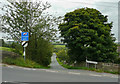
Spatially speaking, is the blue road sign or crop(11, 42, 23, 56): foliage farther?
crop(11, 42, 23, 56): foliage

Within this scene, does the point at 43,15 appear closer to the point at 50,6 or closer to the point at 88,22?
the point at 50,6

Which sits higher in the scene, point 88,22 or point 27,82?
point 88,22

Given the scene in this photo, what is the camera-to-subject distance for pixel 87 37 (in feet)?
57.6

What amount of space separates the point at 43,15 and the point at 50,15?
0.84 metres

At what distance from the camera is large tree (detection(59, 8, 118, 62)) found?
17.8m

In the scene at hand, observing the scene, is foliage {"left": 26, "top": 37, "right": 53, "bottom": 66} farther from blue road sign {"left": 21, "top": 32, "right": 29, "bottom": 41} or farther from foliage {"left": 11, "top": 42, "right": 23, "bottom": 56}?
blue road sign {"left": 21, "top": 32, "right": 29, "bottom": 41}

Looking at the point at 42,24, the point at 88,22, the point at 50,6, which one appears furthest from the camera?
the point at 88,22

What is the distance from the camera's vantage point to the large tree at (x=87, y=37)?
17766 mm

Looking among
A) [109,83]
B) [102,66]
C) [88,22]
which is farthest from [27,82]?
[88,22]

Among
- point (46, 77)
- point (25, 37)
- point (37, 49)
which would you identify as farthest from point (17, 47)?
point (46, 77)

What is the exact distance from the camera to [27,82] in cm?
620

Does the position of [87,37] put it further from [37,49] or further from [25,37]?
[25,37]

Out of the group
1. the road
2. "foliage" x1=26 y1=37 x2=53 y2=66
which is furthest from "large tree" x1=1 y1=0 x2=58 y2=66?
the road

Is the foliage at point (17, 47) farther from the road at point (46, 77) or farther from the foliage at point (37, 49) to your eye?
the road at point (46, 77)
